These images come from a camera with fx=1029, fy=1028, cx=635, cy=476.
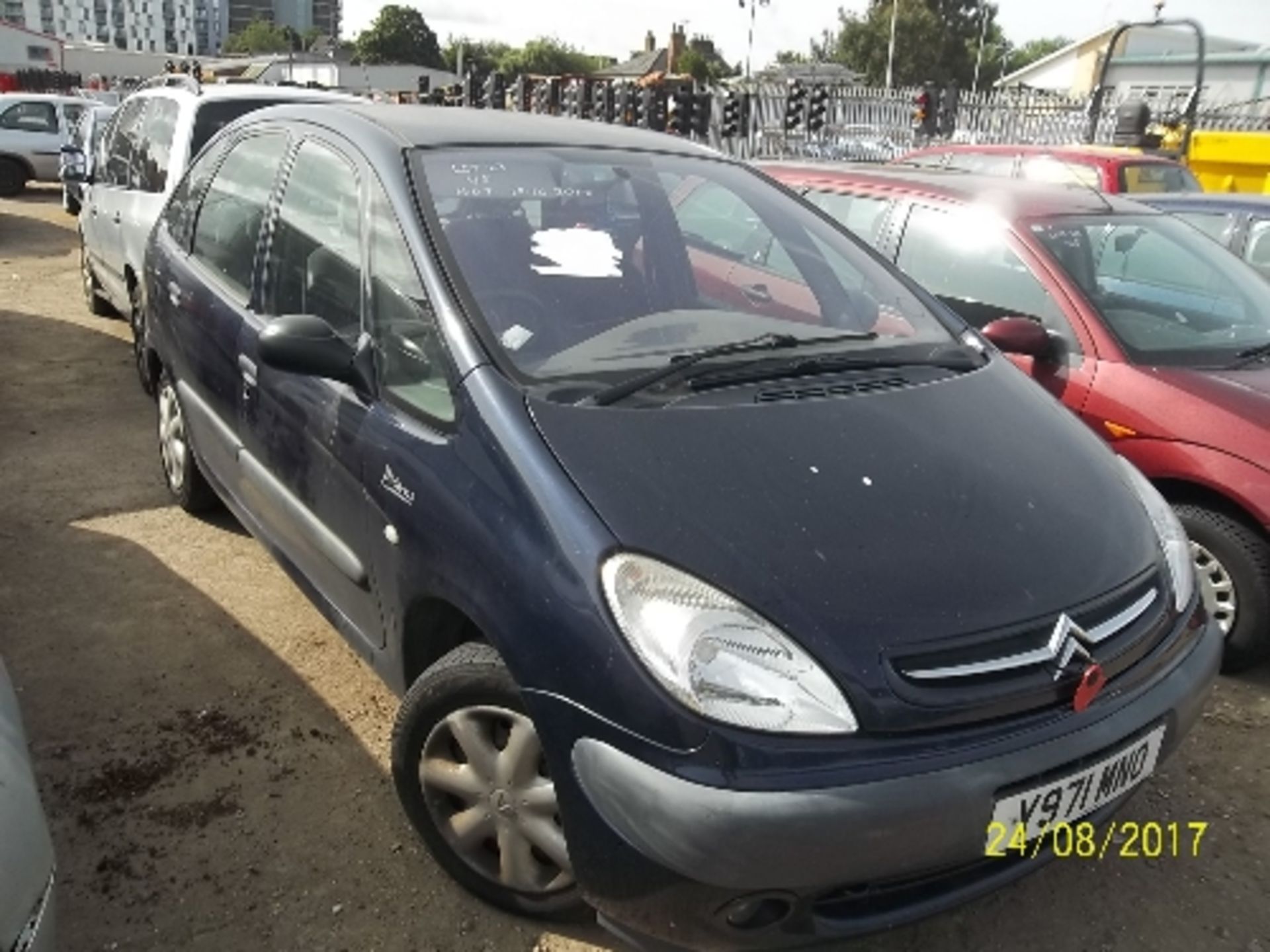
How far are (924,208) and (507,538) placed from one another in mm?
3167

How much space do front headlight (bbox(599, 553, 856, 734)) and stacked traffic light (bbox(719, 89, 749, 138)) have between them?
799 inches

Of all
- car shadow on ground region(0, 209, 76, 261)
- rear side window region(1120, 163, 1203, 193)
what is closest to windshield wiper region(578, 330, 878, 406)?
rear side window region(1120, 163, 1203, 193)

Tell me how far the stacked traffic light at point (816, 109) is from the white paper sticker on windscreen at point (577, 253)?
1954 cm

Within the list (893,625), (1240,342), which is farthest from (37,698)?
(1240,342)

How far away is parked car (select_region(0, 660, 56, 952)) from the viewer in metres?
1.66

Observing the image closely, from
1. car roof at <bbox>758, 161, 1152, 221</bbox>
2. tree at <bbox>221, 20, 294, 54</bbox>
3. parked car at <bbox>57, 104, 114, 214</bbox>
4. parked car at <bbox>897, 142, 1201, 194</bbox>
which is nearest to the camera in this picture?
car roof at <bbox>758, 161, 1152, 221</bbox>

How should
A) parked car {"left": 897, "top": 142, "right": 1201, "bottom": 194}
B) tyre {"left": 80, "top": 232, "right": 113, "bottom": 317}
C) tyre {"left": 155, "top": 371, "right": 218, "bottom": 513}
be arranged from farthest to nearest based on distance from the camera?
1. parked car {"left": 897, "top": 142, "right": 1201, "bottom": 194}
2. tyre {"left": 80, "top": 232, "right": 113, "bottom": 317}
3. tyre {"left": 155, "top": 371, "right": 218, "bottom": 513}

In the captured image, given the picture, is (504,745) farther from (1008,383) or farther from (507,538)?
(1008,383)

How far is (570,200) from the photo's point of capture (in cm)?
282

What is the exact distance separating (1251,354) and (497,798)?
3.21 m

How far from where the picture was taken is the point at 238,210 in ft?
11.7

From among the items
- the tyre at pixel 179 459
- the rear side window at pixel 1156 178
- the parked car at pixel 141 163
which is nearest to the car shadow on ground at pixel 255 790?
the tyre at pixel 179 459

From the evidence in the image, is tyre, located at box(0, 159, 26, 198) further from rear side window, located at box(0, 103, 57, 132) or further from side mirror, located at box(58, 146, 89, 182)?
side mirror, located at box(58, 146, 89, 182)

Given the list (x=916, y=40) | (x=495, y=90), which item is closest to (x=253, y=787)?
(x=495, y=90)
